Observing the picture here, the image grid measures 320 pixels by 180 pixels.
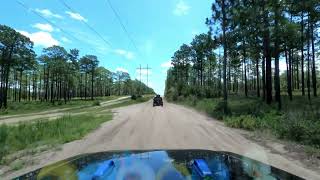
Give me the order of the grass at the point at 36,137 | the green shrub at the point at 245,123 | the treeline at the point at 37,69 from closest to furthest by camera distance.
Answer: the grass at the point at 36,137 → the green shrub at the point at 245,123 → the treeline at the point at 37,69

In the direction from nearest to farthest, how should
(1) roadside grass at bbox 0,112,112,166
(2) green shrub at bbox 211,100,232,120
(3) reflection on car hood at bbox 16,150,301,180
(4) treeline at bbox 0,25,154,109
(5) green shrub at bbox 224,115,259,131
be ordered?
(3) reflection on car hood at bbox 16,150,301,180
(1) roadside grass at bbox 0,112,112,166
(5) green shrub at bbox 224,115,259,131
(2) green shrub at bbox 211,100,232,120
(4) treeline at bbox 0,25,154,109

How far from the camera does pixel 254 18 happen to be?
34.4 meters

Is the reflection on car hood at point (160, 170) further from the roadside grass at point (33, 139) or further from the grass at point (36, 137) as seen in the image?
the grass at point (36, 137)

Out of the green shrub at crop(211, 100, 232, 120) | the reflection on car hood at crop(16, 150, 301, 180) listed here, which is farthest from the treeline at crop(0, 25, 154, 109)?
the reflection on car hood at crop(16, 150, 301, 180)

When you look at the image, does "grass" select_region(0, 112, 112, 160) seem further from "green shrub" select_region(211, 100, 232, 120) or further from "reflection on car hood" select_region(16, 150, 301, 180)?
"green shrub" select_region(211, 100, 232, 120)

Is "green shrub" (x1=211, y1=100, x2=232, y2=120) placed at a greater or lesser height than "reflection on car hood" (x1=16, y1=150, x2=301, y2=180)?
lesser

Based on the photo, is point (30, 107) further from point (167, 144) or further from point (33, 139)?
point (167, 144)

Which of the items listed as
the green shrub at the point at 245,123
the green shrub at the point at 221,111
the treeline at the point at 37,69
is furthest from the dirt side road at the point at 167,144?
the treeline at the point at 37,69

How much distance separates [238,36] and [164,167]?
110ft

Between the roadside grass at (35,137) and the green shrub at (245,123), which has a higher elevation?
the green shrub at (245,123)

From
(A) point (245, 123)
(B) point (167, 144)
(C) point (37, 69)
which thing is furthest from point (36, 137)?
(C) point (37, 69)

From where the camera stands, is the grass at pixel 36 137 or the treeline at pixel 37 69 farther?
the treeline at pixel 37 69

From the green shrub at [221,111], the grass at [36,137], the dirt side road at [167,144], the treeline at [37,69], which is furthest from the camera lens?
the treeline at [37,69]

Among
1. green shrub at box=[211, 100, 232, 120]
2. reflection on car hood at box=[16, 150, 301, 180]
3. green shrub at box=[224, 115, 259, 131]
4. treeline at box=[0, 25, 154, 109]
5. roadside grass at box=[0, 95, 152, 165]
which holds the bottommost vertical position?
roadside grass at box=[0, 95, 152, 165]
